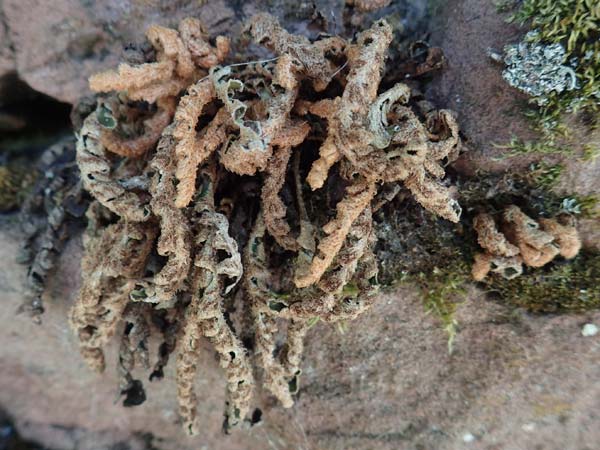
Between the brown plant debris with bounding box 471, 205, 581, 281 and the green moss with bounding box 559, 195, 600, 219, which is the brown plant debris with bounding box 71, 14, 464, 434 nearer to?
the brown plant debris with bounding box 471, 205, 581, 281

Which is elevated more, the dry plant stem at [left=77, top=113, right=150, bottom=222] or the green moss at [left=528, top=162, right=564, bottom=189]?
the green moss at [left=528, top=162, right=564, bottom=189]

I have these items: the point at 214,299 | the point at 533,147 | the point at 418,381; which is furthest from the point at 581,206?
the point at 214,299

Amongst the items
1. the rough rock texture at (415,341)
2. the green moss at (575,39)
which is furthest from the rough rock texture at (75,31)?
the green moss at (575,39)

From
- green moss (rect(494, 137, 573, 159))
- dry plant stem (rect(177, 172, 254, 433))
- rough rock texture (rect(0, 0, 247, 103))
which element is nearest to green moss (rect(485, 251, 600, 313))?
green moss (rect(494, 137, 573, 159))

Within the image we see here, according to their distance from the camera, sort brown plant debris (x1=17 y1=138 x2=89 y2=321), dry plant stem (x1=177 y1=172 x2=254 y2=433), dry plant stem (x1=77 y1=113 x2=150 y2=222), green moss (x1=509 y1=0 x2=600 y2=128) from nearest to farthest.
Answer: green moss (x1=509 y1=0 x2=600 y2=128)
dry plant stem (x1=177 y1=172 x2=254 y2=433)
dry plant stem (x1=77 y1=113 x2=150 y2=222)
brown plant debris (x1=17 y1=138 x2=89 y2=321)

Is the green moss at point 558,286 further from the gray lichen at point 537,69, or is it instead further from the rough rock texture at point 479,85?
the gray lichen at point 537,69

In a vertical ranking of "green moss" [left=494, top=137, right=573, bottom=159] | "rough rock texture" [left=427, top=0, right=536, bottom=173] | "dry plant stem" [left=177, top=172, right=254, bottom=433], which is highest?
"rough rock texture" [left=427, top=0, right=536, bottom=173]

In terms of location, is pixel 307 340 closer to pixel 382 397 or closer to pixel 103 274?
pixel 382 397

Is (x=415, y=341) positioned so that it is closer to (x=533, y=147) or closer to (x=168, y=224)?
(x=533, y=147)
